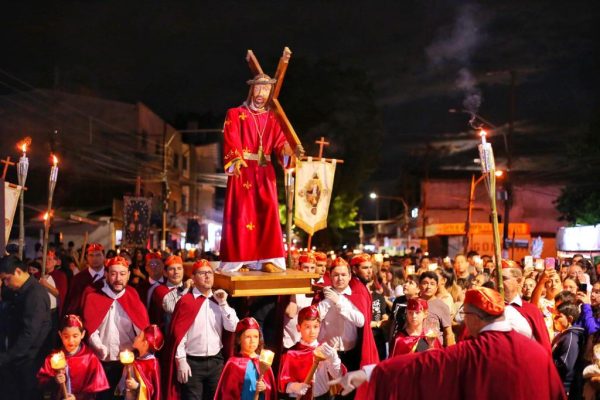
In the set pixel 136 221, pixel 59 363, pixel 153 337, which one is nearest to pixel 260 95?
pixel 153 337

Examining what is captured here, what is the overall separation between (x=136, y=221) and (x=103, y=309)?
44.4 ft

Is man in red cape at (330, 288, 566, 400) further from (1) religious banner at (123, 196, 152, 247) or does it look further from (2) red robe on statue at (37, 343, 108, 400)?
(1) religious banner at (123, 196, 152, 247)

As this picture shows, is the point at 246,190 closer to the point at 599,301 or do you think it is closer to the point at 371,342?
the point at 371,342

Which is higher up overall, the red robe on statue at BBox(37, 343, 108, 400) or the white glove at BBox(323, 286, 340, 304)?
the white glove at BBox(323, 286, 340, 304)

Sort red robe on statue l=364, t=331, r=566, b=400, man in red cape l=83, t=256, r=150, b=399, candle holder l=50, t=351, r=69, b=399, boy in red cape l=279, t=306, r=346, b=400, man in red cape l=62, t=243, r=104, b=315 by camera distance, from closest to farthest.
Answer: red robe on statue l=364, t=331, r=566, b=400 < candle holder l=50, t=351, r=69, b=399 < boy in red cape l=279, t=306, r=346, b=400 < man in red cape l=83, t=256, r=150, b=399 < man in red cape l=62, t=243, r=104, b=315

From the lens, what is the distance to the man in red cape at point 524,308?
6918 millimetres

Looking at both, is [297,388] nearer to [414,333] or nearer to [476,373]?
[414,333]

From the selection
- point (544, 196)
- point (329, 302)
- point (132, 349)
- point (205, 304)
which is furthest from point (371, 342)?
point (544, 196)

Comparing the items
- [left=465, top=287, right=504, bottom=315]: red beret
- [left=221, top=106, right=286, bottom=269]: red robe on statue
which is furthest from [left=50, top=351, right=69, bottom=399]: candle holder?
[left=465, top=287, right=504, bottom=315]: red beret

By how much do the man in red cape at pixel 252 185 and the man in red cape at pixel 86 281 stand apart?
5.28 feet

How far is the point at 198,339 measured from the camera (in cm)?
815

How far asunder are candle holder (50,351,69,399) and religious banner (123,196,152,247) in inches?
570

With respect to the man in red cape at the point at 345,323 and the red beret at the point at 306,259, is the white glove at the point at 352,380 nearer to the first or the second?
the man in red cape at the point at 345,323

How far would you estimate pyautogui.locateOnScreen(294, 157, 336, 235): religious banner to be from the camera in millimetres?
13203
